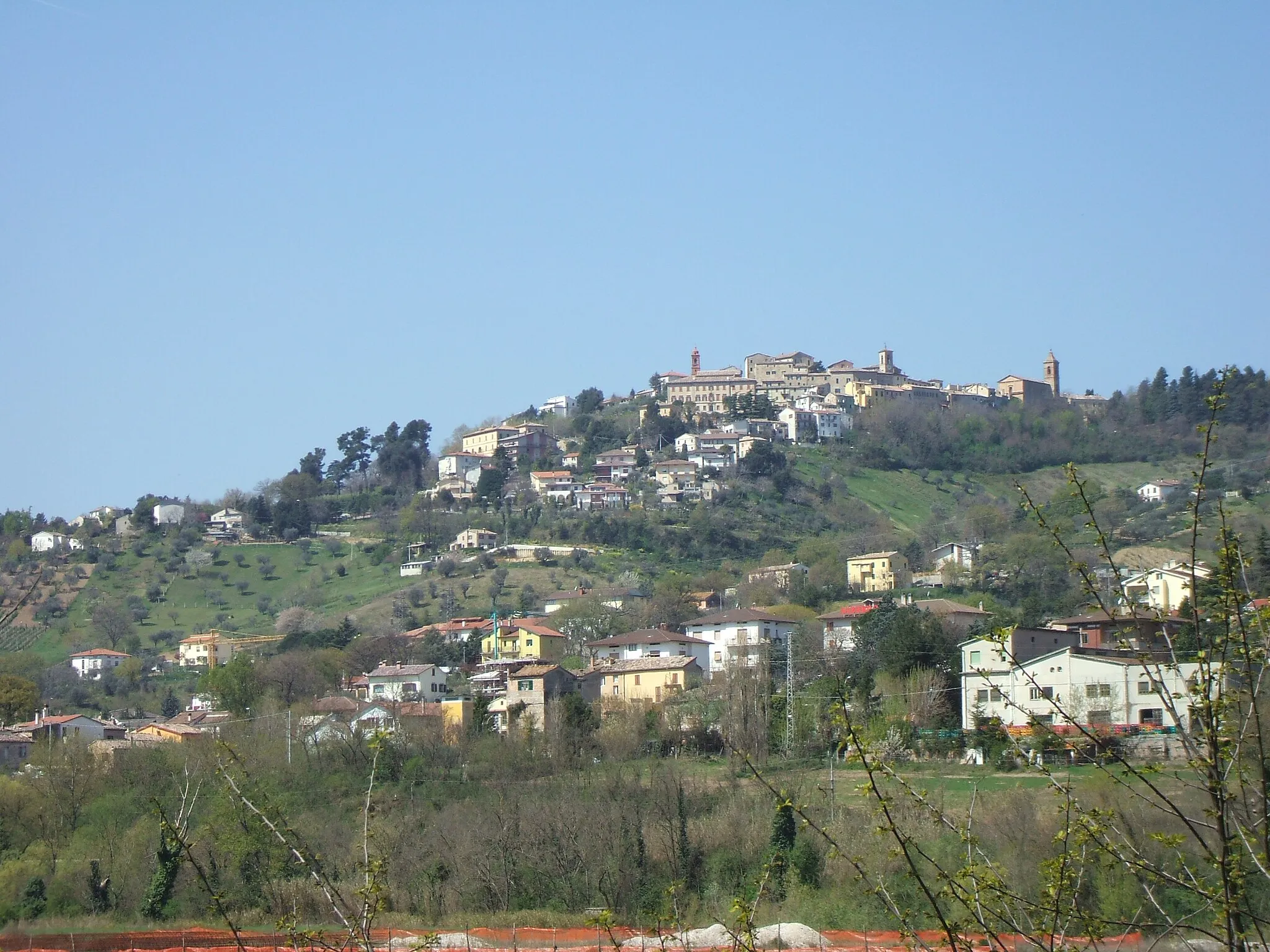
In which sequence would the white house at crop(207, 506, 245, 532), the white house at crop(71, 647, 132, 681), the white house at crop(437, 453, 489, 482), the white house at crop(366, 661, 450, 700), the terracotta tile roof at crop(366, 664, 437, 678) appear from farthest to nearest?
the white house at crop(437, 453, 489, 482)
the white house at crop(207, 506, 245, 532)
the white house at crop(71, 647, 132, 681)
the terracotta tile roof at crop(366, 664, 437, 678)
the white house at crop(366, 661, 450, 700)

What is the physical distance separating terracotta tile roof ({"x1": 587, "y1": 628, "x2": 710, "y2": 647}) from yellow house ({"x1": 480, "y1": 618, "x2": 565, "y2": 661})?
11.4 feet

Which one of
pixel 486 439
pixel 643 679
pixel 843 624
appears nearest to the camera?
pixel 643 679

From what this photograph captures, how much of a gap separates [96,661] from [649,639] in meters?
26.1

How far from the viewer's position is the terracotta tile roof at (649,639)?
4975 cm

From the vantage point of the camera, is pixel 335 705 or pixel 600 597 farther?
pixel 600 597

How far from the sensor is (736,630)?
5166 cm

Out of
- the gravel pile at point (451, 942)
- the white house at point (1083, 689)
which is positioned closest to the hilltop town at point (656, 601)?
the white house at point (1083, 689)

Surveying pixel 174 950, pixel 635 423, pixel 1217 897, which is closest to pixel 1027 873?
pixel 174 950

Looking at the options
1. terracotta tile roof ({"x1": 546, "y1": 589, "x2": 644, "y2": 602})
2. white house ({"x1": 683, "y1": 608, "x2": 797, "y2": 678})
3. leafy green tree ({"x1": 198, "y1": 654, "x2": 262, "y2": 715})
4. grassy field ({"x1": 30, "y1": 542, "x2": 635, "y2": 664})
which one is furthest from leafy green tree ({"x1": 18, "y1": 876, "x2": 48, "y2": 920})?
grassy field ({"x1": 30, "y1": 542, "x2": 635, "y2": 664})

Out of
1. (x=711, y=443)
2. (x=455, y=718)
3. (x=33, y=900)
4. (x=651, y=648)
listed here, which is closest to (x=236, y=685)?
(x=455, y=718)

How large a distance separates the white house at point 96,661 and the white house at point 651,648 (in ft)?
74.3

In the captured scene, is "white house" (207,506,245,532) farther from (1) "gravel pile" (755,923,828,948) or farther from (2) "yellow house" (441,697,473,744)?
(1) "gravel pile" (755,923,828,948)

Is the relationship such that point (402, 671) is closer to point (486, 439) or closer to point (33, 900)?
point (33, 900)

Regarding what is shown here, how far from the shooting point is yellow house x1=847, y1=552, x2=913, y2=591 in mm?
63969
